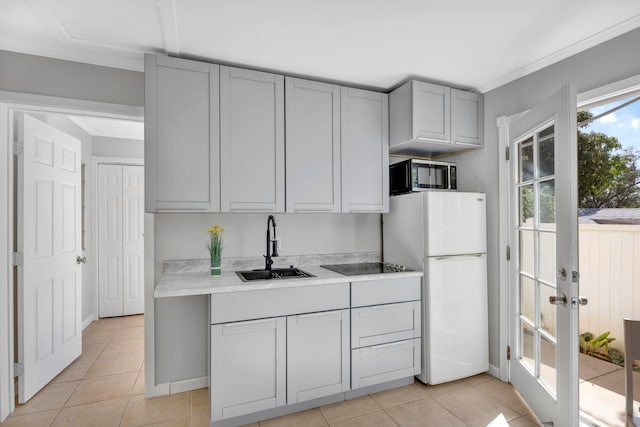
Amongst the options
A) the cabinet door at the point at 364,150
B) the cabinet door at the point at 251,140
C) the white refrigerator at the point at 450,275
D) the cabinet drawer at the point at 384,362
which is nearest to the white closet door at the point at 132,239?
the cabinet door at the point at 251,140

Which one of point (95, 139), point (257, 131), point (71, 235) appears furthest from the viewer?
point (95, 139)

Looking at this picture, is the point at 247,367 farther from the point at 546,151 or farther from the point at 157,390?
the point at 546,151

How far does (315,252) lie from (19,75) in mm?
2339

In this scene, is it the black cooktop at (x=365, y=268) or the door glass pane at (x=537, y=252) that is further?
the black cooktop at (x=365, y=268)

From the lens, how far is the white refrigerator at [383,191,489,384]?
2.57m

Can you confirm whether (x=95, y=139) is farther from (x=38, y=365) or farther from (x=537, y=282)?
(x=537, y=282)

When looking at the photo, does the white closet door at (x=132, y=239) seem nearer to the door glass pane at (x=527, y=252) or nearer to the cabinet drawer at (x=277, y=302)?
the cabinet drawer at (x=277, y=302)

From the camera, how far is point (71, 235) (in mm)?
2934

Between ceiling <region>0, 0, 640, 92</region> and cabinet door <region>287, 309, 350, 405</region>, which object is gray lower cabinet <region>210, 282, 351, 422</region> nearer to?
cabinet door <region>287, 309, 350, 405</region>

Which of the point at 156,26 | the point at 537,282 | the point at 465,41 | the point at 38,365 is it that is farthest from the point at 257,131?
→ the point at 38,365

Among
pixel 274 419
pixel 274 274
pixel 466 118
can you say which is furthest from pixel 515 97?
pixel 274 419

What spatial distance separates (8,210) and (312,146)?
79.9 inches

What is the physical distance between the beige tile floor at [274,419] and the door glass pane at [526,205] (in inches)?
49.0

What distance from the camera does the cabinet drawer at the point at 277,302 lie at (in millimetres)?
2074
